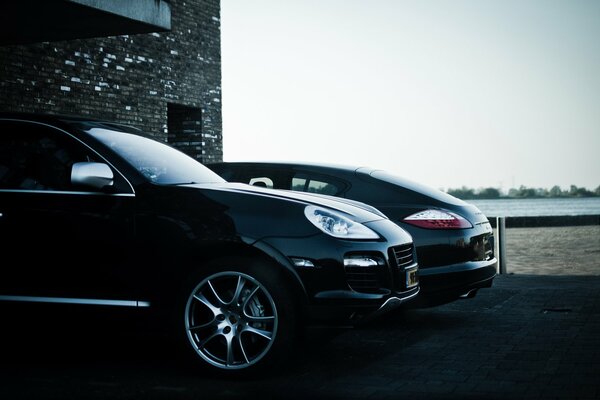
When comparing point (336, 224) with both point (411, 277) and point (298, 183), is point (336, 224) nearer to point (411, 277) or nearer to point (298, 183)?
point (411, 277)

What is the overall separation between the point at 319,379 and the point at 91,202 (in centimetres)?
194

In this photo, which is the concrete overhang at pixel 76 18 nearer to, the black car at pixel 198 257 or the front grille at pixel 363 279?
the black car at pixel 198 257

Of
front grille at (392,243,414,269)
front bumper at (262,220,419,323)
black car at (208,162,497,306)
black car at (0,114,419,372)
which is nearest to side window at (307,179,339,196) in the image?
black car at (208,162,497,306)

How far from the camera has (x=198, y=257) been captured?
5.23 m

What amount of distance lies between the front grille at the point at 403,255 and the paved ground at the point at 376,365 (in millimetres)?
733

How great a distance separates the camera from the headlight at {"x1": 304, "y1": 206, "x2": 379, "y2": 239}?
5.20 metres

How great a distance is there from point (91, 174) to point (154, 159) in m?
0.79

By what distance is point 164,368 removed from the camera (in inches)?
225

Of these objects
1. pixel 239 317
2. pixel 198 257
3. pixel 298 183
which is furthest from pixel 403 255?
pixel 298 183

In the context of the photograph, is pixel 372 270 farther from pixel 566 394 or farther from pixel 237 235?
pixel 566 394

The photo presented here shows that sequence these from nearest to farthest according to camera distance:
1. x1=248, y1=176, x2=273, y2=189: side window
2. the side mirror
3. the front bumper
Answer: the front bumper
the side mirror
x1=248, y1=176, x2=273, y2=189: side window

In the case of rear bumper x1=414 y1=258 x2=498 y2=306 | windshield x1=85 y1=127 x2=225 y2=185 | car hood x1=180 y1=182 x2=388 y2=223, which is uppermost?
windshield x1=85 y1=127 x2=225 y2=185

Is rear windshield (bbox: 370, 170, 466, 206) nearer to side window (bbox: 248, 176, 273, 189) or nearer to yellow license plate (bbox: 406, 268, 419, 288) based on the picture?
side window (bbox: 248, 176, 273, 189)

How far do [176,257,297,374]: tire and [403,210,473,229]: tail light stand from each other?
7.65 feet
